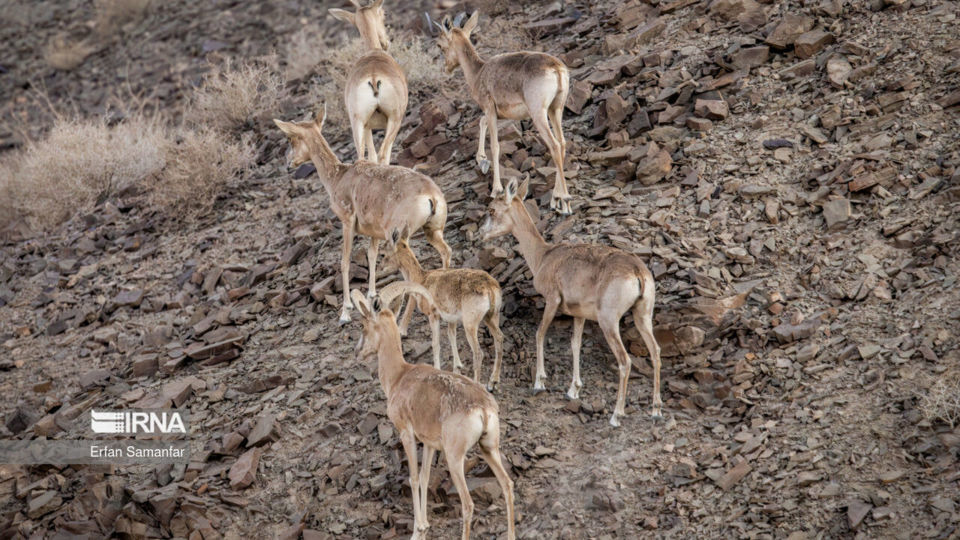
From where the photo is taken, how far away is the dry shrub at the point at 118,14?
81.1 feet

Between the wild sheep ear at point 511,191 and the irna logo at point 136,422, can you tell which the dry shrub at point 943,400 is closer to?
the wild sheep ear at point 511,191

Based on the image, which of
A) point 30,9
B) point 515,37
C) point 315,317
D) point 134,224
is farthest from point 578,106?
point 30,9

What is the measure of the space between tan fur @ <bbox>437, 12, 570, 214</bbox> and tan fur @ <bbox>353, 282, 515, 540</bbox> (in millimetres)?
3418

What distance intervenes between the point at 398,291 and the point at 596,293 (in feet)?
6.33

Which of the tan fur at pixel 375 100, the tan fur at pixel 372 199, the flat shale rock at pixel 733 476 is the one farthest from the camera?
the tan fur at pixel 375 100

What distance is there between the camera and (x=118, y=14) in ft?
81.5

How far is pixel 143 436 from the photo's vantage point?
36.2 feet

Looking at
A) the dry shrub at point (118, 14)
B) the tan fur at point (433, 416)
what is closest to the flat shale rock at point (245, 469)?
the tan fur at point (433, 416)

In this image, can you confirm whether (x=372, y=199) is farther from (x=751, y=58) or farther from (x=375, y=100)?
(x=751, y=58)

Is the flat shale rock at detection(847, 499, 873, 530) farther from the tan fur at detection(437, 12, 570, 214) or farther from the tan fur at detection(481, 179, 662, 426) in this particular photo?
the tan fur at detection(437, 12, 570, 214)

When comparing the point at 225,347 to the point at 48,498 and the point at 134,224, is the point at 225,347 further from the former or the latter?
the point at 134,224

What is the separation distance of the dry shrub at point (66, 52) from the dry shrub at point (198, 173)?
902 centimetres

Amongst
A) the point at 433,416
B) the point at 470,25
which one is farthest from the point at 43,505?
the point at 470,25

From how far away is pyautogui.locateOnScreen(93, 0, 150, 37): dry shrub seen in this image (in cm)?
2472
